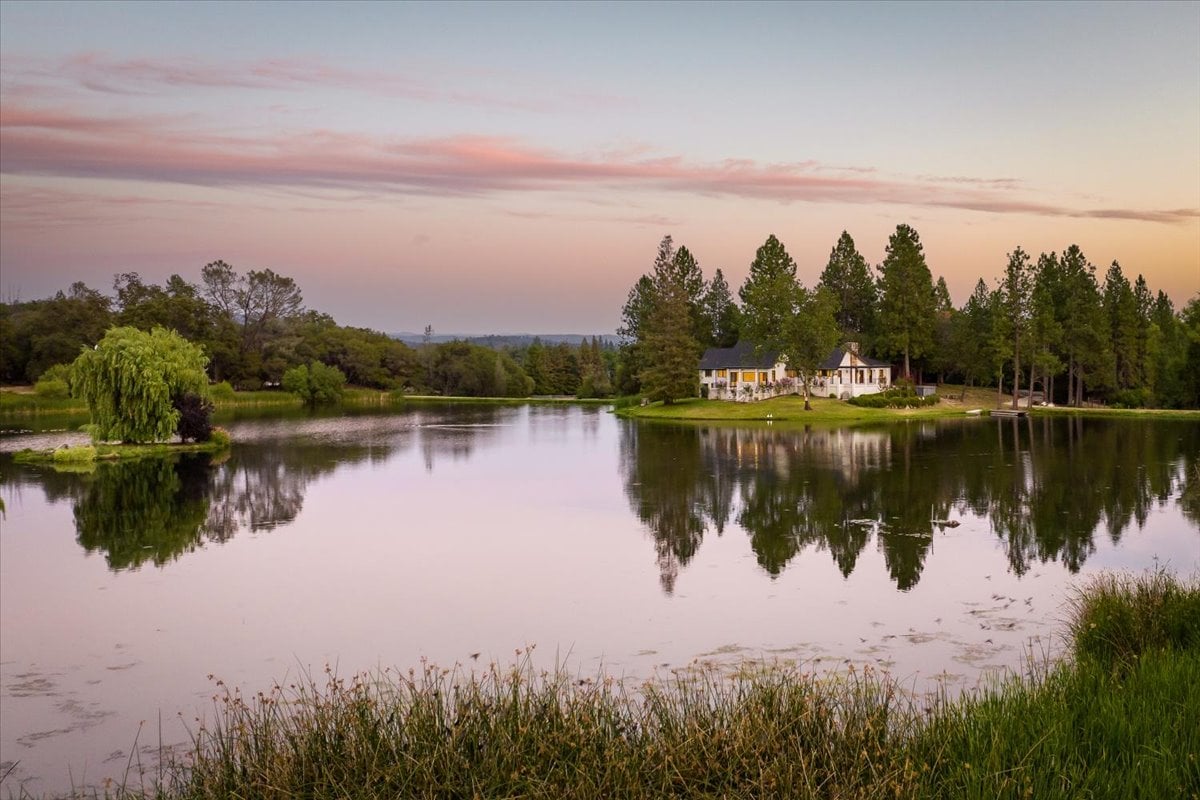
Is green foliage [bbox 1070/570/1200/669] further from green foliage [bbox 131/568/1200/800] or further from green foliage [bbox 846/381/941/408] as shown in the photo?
green foliage [bbox 846/381/941/408]

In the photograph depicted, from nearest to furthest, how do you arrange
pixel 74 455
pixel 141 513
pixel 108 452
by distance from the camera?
pixel 141 513, pixel 74 455, pixel 108 452

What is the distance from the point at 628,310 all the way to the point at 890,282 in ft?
97.7

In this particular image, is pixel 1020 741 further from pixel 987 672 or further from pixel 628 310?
pixel 628 310

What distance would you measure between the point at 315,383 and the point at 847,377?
205 ft

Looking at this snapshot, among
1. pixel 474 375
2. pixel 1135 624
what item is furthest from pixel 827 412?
pixel 474 375

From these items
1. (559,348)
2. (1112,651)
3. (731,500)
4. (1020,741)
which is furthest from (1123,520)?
(559,348)

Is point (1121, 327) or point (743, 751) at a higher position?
point (1121, 327)

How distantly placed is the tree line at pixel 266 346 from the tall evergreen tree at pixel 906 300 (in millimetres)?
41260

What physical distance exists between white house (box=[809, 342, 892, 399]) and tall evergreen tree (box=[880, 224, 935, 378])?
316 cm

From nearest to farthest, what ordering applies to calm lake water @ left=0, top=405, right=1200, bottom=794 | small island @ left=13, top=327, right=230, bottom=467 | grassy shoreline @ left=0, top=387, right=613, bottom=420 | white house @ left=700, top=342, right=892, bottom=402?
calm lake water @ left=0, top=405, right=1200, bottom=794 → small island @ left=13, top=327, right=230, bottom=467 → grassy shoreline @ left=0, top=387, right=613, bottom=420 → white house @ left=700, top=342, right=892, bottom=402

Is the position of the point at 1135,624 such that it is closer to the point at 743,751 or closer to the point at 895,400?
the point at 743,751

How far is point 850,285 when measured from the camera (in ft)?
326

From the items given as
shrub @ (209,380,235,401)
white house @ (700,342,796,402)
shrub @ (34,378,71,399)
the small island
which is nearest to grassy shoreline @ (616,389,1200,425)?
white house @ (700,342,796,402)

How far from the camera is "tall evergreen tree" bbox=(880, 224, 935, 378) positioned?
86000 mm
